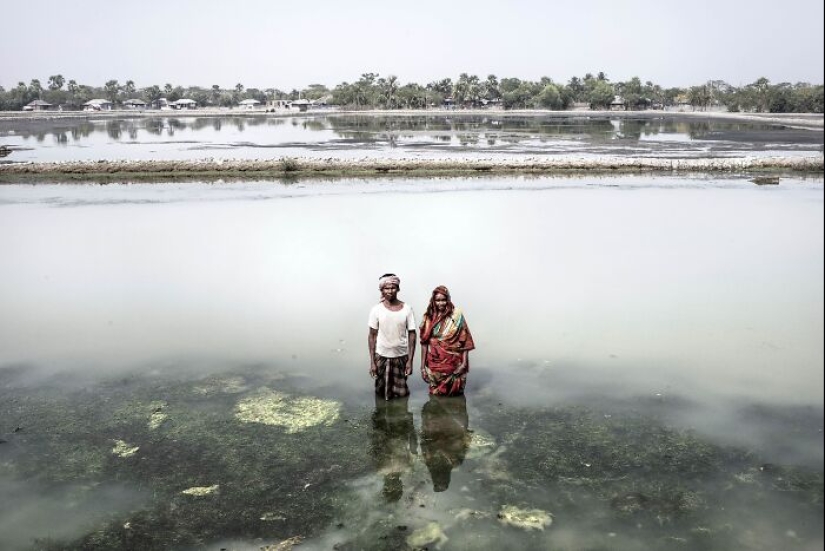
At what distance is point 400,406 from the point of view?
674cm

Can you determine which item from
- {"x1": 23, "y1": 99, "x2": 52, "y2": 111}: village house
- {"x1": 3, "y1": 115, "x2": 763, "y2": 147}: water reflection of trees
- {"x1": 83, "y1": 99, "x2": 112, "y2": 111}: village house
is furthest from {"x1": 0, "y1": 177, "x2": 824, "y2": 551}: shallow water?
{"x1": 83, "y1": 99, "x2": 112, "y2": 111}: village house

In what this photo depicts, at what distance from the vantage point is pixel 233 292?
36.6ft

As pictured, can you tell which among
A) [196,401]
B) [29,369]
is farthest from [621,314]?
[29,369]

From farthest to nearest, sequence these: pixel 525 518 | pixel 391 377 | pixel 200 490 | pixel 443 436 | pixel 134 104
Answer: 1. pixel 134 104
2. pixel 391 377
3. pixel 443 436
4. pixel 200 490
5. pixel 525 518

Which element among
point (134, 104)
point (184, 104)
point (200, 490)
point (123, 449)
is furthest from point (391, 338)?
point (134, 104)

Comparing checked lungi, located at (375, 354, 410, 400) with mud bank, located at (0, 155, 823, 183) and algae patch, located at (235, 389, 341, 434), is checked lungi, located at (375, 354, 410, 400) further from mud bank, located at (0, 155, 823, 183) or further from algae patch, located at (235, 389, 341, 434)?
mud bank, located at (0, 155, 823, 183)

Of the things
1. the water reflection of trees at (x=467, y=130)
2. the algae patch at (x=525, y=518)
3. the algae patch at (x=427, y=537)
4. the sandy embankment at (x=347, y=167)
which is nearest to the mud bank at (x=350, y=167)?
the sandy embankment at (x=347, y=167)

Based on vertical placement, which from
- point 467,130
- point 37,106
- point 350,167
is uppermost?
point 37,106

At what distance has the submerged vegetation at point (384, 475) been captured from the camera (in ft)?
15.3

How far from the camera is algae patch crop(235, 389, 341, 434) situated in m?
6.43

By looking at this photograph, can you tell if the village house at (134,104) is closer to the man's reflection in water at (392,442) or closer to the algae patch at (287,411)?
the algae patch at (287,411)

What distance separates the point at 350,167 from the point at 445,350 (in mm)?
24662

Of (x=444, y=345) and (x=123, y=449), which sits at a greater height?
(x=444, y=345)

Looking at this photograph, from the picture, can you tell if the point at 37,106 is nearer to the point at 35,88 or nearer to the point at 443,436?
the point at 35,88
